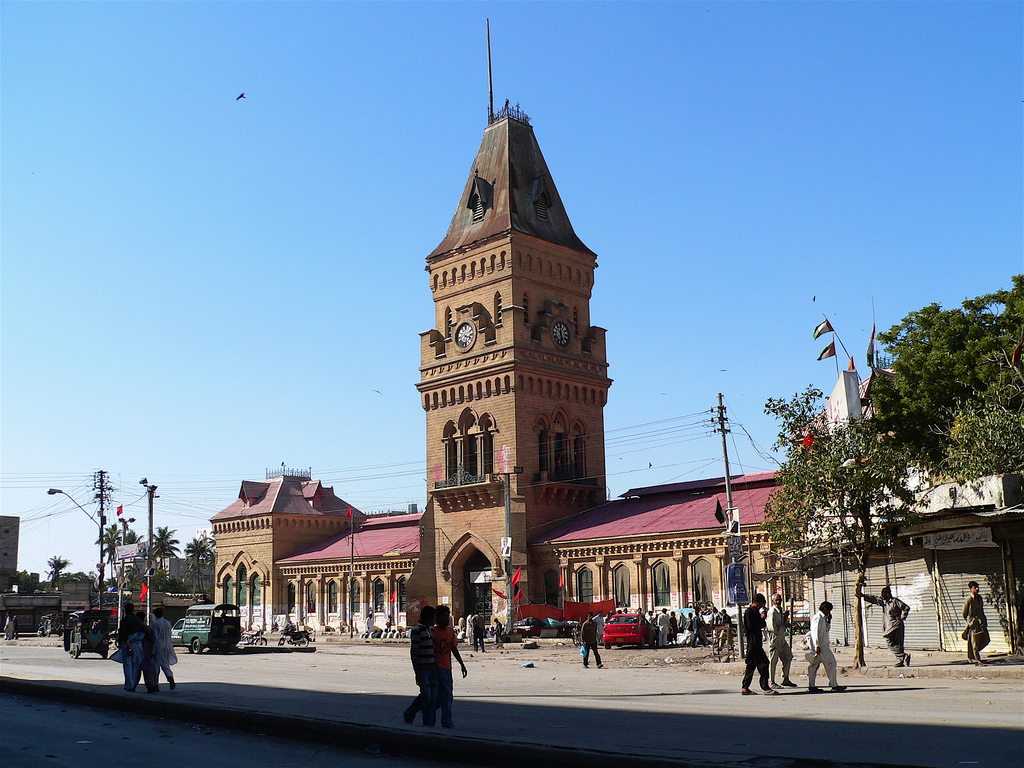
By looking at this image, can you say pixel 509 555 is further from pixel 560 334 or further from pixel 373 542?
pixel 373 542

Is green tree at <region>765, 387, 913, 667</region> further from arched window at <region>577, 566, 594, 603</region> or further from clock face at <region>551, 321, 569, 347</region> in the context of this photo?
clock face at <region>551, 321, 569, 347</region>

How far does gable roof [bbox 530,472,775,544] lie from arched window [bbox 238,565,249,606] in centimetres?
2739

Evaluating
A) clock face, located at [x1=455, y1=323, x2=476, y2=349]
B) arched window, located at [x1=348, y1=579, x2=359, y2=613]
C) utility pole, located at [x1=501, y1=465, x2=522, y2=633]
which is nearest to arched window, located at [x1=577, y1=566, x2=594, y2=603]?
utility pole, located at [x1=501, y1=465, x2=522, y2=633]

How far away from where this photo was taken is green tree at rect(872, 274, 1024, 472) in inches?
1346

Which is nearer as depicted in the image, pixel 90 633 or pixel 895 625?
pixel 895 625

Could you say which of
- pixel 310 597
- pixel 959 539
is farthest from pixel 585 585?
pixel 959 539

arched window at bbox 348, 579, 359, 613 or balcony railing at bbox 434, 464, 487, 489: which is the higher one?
balcony railing at bbox 434, 464, 487, 489

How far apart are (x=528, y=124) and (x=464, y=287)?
38.8 ft

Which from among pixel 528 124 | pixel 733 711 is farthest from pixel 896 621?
pixel 528 124

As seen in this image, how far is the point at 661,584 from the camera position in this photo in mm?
46531

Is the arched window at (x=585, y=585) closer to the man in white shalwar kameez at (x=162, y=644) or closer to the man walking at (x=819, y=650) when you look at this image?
the man in white shalwar kameez at (x=162, y=644)

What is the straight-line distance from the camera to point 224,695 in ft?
59.3

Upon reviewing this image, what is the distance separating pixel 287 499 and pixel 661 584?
1308 inches

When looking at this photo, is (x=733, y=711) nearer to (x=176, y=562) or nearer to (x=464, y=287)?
(x=464, y=287)
